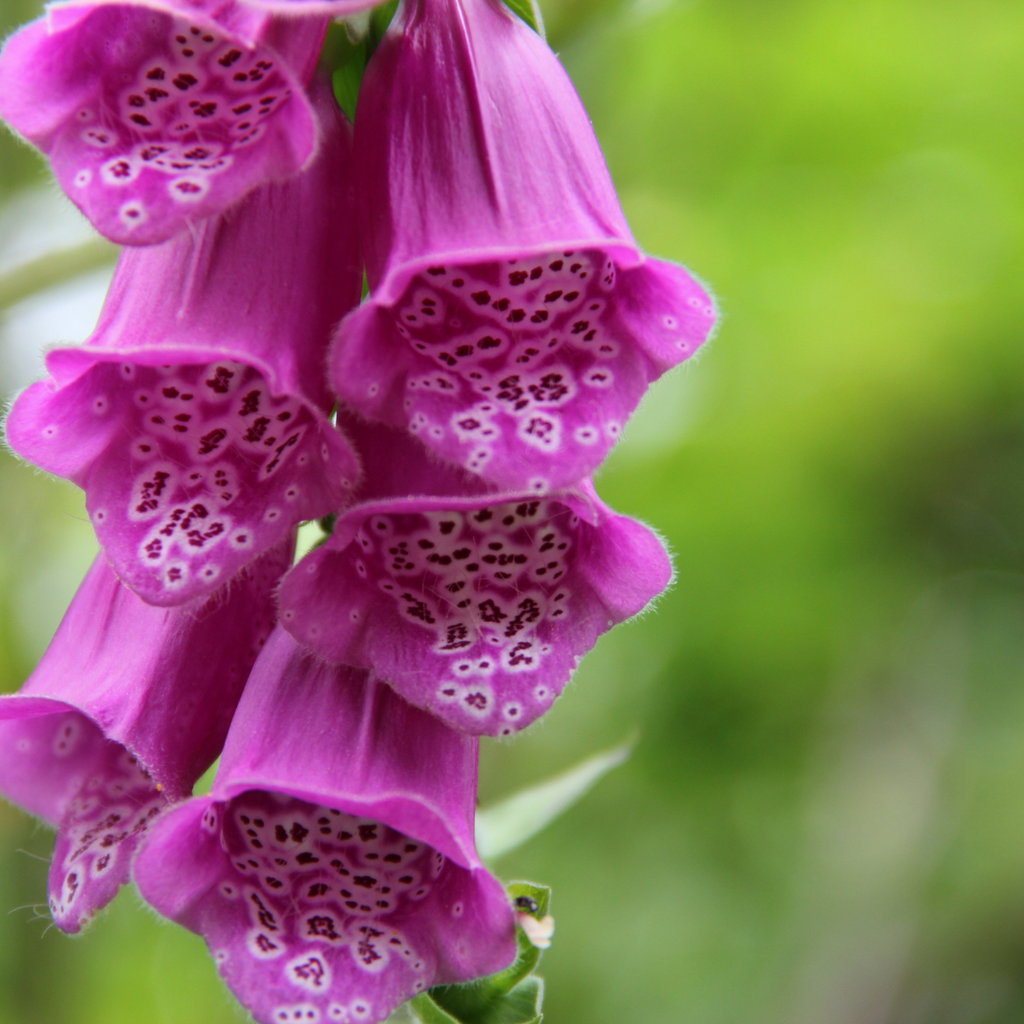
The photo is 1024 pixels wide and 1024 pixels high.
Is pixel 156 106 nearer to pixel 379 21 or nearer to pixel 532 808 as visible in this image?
pixel 379 21

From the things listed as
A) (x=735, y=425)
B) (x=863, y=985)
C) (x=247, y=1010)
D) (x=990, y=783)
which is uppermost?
(x=247, y=1010)

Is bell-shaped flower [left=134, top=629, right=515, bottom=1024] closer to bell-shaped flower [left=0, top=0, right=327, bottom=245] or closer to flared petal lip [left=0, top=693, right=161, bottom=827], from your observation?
flared petal lip [left=0, top=693, right=161, bottom=827]

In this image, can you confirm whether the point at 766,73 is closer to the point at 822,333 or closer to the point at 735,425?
the point at 822,333

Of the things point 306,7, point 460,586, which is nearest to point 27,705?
point 460,586

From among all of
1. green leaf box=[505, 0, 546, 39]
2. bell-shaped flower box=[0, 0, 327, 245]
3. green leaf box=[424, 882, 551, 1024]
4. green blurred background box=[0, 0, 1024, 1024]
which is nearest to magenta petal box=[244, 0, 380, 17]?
bell-shaped flower box=[0, 0, 327, 245]

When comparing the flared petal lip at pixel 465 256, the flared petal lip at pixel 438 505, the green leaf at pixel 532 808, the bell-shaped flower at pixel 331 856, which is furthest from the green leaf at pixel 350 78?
the green leaf at pixel 532 808

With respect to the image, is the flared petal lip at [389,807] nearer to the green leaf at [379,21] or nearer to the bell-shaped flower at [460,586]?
the bell-shaped flower at [460,586]

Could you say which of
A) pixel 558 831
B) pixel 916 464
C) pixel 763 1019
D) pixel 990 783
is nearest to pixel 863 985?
pixel 763 1019
